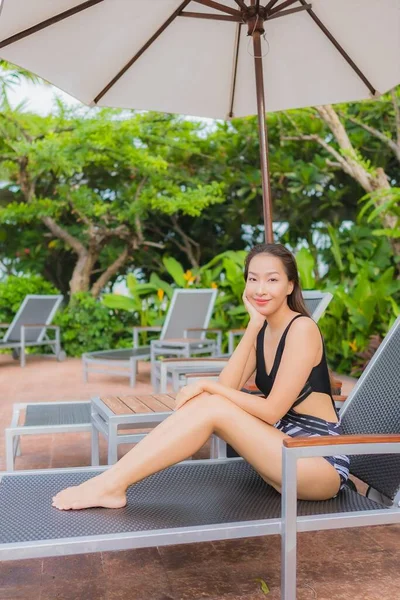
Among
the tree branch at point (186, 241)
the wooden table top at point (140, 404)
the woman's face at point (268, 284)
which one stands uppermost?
the tree branch at point (186, 241)


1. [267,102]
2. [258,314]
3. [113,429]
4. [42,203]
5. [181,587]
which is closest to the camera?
[181,587]

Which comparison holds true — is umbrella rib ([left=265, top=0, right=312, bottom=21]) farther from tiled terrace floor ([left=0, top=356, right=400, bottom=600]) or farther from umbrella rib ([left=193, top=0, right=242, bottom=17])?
tiled terrace floor ([left=0, top=356, right=400, bottom=600])

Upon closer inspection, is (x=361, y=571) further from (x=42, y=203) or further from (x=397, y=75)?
(x=42, y=203)

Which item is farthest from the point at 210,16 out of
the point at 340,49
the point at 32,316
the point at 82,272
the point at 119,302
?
the point at 82,272

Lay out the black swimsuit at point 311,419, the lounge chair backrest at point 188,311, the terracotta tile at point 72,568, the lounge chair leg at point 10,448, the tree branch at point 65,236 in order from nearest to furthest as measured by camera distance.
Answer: the black swimsuit at point 311,419 < the terracotta tile at point 72,568 < the lounge chair leg at point 10,448 < the lounge chair backrest at point 188,311 < the tree branch at point 65,236

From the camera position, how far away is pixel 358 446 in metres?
2.12

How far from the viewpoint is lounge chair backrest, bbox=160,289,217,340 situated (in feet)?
26.8

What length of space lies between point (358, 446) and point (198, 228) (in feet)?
35.5

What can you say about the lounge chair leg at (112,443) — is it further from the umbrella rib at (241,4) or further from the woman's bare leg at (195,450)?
Result: the umbrella rib at (241,4)

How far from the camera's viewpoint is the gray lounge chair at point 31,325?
31.7ft

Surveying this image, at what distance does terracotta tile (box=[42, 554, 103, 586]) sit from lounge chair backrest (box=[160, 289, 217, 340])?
5.30m

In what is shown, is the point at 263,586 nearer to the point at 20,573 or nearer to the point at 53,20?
the point at 20,573

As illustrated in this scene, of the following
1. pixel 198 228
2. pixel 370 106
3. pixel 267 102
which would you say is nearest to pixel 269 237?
pixel 267 102

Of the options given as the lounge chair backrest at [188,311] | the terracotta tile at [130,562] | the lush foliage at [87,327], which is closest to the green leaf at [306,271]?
the lounge chair backrest at [188,311]
